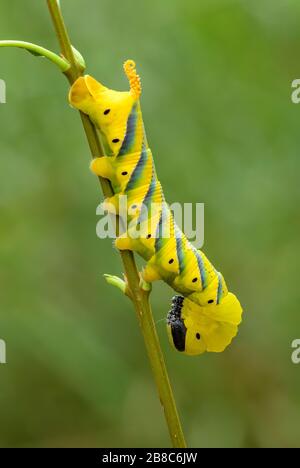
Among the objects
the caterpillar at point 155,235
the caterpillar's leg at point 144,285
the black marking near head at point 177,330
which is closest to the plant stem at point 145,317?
the caterpillar's leg at point 144,285

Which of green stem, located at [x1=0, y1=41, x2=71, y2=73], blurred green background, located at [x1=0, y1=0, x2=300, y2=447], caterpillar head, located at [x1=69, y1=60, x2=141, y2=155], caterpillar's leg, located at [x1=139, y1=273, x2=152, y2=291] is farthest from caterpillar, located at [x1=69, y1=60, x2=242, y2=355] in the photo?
blurred green background, located at [x1=0, y1=0, x2=300, y2=447]

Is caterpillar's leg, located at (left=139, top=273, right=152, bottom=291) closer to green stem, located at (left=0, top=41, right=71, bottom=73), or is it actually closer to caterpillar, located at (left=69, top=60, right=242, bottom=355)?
caterpillar, located at (left=69, top=60, right=242, bottom=355)

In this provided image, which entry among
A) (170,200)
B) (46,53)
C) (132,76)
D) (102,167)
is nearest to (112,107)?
(132,76)

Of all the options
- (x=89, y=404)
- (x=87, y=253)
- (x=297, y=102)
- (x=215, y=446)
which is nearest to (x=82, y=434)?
(x=89, y=404)

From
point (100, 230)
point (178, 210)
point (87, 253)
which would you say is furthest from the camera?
point (87, 253)

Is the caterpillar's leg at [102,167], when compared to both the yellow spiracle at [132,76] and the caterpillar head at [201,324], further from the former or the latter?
the caterpillar head at [201,324]

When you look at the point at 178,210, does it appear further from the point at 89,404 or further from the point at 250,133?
the point at 89,404

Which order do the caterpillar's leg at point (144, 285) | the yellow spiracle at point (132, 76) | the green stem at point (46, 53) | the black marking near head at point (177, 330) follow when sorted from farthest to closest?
the black marking near head at point (177, 330) < the yellow spiracle at point (132, 76) < the caterpillar's leg at point (144, 285) < the green stem at point (46, 53)
